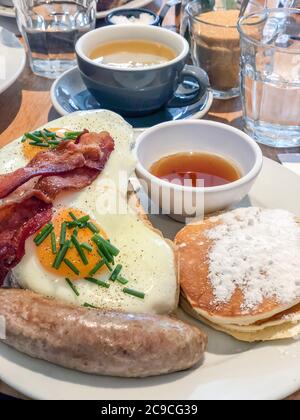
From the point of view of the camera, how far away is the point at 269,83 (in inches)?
81.0

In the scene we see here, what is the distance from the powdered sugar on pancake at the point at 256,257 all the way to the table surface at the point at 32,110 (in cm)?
64

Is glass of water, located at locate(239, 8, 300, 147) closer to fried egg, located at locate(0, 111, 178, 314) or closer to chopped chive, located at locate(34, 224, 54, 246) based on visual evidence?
fried egg, located at locate(0, 111, 178, 314)

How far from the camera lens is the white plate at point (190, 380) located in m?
1.16

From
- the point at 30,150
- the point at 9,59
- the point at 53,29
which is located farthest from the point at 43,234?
the point at 53,29

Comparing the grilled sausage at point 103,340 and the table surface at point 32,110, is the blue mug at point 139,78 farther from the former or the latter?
the grilled sausage at point 103,340

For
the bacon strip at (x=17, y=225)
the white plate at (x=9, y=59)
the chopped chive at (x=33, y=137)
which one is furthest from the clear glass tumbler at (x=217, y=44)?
the bacon strip at (x=17, y=225)

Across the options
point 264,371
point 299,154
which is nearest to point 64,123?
point 299,154

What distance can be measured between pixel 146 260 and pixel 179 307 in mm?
158

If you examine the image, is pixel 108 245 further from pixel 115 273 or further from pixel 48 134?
pixel 48 134

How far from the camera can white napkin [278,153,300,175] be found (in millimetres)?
1944

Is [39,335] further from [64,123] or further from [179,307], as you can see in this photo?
[64,123]

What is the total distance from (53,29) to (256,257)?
64.1 inches

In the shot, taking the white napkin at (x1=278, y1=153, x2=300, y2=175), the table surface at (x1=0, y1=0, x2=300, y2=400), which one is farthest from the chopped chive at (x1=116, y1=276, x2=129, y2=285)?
the table surface at (x1=0, y1=0, x2=300, y2=400)

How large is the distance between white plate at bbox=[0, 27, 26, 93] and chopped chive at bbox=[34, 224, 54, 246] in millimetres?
979
